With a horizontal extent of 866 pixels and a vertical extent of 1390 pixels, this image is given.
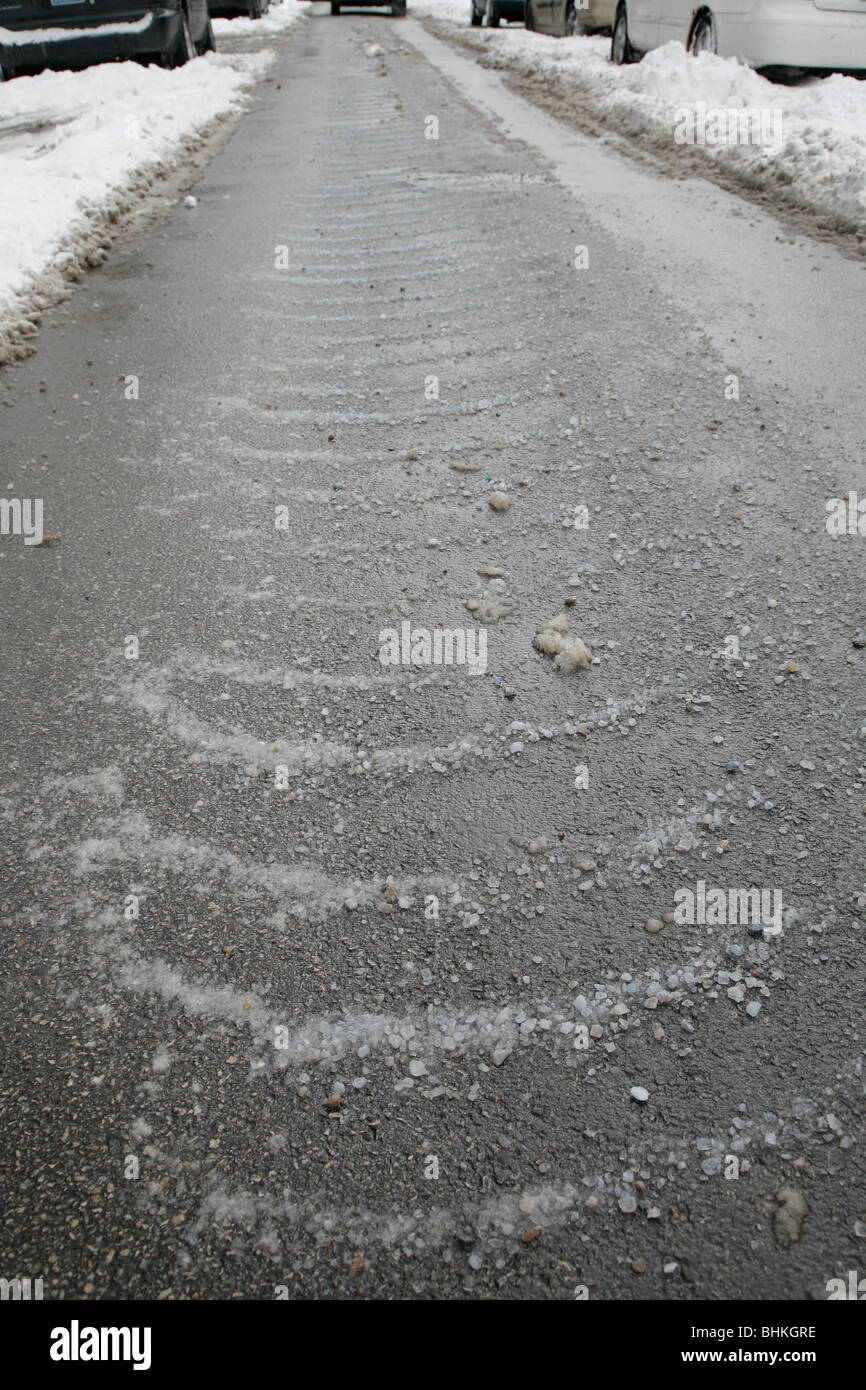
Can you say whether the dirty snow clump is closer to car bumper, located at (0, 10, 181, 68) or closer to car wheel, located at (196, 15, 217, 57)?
car bumper, located at (0, 10, 181, 68)

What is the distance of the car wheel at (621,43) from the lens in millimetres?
12461

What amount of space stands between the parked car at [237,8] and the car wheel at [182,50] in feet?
45.2

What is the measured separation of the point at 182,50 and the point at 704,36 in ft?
27.6

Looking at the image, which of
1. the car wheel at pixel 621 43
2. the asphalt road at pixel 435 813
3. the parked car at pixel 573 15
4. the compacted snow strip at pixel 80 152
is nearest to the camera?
the asphalt road at pixel 435 813

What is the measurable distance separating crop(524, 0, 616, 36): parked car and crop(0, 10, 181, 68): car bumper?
845cm

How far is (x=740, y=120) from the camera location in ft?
26.6

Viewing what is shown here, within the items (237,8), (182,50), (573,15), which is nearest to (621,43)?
(573,15)

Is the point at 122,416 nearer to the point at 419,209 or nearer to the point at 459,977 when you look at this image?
the point at 459,977

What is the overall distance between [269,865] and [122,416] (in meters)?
3.08

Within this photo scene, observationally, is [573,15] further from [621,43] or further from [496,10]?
[496,10]

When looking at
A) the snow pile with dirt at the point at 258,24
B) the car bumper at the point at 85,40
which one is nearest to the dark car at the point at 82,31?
the car bumper at the point at 85,40

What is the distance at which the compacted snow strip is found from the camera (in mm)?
5938

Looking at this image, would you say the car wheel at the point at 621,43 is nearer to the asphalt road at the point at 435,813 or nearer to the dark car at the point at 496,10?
the asphalt road at the point at 435,813
